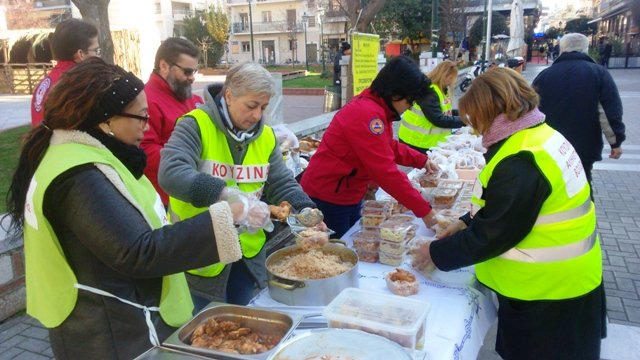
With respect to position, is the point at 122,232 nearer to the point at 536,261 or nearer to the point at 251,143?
the point at 251,143

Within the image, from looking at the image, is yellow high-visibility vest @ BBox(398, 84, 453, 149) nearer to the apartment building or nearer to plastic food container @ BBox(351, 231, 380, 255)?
plastic food container @ BBox(351, 231, 380, 255)

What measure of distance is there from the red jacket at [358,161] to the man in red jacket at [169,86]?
0.99 m

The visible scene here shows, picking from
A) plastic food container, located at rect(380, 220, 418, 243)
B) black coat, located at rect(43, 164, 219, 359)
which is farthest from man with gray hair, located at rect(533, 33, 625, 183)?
black coat, located at rect(43, 164, 219, 359)

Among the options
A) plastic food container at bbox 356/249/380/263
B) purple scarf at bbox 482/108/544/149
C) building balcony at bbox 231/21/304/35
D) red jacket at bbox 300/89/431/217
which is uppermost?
building balcony at bbox 231/21/304/35

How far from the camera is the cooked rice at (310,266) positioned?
6.35ft

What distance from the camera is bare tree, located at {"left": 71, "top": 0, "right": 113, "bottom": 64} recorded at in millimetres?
5613

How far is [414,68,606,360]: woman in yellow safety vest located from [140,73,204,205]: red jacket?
1.84m

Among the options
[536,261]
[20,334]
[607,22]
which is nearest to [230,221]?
[536,261]

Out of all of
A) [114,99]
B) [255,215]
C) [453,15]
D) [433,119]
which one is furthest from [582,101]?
[453,15]

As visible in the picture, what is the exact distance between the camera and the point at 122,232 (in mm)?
1275

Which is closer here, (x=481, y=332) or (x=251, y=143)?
(x=481, y=332)

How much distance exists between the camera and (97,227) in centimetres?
127

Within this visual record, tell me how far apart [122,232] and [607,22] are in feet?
162

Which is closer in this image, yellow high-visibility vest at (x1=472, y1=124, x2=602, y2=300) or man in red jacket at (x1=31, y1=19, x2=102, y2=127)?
yellow high-visibility vest at (x1=472, y1=124, x2=602, y2=300)
